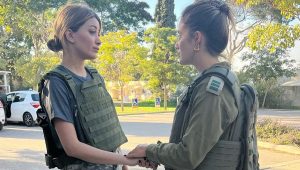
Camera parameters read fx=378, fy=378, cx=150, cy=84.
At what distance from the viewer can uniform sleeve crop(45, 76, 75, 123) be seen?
5.81ft

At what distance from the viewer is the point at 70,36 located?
1.95 metres

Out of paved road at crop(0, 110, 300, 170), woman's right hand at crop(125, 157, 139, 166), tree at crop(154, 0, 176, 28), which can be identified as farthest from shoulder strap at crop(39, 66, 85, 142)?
tree at crop(154, 0, 176, 28)

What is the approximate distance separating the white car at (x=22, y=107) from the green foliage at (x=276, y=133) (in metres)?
7.76

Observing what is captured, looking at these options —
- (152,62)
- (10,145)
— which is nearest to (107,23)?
(152,62)

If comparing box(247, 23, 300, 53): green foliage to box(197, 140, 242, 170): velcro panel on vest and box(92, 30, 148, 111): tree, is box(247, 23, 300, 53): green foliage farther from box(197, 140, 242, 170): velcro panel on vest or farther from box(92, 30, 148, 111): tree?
box(92, 30, 148, 111): tree

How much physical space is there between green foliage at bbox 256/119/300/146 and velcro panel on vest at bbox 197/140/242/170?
7.29 m

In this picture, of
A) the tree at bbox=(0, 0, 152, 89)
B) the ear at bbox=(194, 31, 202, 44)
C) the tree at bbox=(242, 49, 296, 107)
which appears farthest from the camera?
the tree at bbox=(0, 0, 152, 89)

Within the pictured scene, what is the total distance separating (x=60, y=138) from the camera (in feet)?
5.82

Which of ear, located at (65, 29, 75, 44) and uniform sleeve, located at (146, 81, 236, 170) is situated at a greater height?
ear, located at (65, 29, 75, 44)

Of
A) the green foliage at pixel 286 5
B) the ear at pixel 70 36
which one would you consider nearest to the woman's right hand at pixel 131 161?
the ear at pixel 70 36

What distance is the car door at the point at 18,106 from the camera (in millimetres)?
13654

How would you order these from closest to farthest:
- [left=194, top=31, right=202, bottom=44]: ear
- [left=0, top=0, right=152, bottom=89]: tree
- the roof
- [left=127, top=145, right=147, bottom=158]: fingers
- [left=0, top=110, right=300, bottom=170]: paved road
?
[left=194, top=31, right=202, bottom=44]: ear < [left=127, top=145, right=147, bottom=158]: fingers < [left=0, top=110, right=300, bottom=170]: paved road < [left=0, top=0, right=152, bottom=89]: tree < the roof

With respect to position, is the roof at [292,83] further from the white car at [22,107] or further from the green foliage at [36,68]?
the white car at [22,107]

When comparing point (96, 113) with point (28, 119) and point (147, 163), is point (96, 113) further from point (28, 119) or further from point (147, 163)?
point (28, 119)
